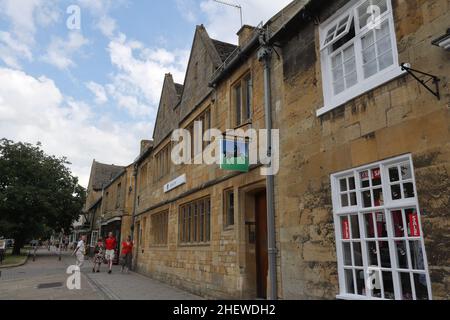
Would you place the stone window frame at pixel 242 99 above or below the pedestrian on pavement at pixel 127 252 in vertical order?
above

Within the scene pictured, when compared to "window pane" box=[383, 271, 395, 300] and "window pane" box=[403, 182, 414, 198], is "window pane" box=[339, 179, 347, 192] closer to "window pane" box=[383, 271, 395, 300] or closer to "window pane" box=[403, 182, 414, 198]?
Result: "window pane" box=[403, 182, 414, 198]

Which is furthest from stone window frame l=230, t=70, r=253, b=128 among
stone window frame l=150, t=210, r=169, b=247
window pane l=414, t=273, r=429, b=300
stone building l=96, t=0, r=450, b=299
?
stone window frame l=150, t=210, r=169, b=247

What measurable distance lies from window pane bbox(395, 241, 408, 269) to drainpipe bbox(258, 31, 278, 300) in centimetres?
291

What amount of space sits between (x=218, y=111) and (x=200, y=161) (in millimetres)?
1827

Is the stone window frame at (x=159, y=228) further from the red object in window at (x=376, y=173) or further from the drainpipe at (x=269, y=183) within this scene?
the red object in window at (x=376, y=173)

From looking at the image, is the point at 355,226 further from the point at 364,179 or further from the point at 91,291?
the point at 91,291

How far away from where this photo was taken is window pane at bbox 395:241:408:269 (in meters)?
5.04

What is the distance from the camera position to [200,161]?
1213 cm

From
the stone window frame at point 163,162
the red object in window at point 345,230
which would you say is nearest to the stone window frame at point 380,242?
the red object in window at point 345,230

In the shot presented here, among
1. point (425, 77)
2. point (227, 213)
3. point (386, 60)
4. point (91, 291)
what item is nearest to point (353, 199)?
point (425, 77)

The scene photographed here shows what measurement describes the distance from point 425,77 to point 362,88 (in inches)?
42.8

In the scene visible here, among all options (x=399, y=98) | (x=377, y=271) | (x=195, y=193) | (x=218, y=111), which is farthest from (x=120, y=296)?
(x=399, y=98)

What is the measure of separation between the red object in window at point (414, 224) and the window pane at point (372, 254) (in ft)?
2.25

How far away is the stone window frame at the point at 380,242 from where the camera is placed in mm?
4906
